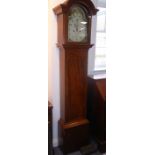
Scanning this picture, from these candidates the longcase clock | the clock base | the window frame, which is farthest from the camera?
the window frame

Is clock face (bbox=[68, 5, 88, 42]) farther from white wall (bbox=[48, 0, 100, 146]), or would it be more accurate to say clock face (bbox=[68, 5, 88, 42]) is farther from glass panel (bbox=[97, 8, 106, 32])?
glass panel (bbox=[97, 8, 106, 32])

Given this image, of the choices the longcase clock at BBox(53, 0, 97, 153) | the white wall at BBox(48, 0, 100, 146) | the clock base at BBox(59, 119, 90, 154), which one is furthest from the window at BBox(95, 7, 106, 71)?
the clock base at BBox(59, 119, 90, 154)

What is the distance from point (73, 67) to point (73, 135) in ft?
2.48

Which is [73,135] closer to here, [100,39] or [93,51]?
[93,51]

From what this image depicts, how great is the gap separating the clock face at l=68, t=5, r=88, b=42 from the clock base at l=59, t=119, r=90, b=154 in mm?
916

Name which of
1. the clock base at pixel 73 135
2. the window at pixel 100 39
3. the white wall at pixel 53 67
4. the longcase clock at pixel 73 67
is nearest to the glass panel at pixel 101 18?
the window at pixel 100 39

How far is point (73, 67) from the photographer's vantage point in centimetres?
188

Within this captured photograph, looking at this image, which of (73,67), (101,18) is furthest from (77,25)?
(101,18)

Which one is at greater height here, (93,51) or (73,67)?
(93,51)

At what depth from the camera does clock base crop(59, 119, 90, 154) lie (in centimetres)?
197

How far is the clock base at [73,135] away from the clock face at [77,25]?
92 centimetres
